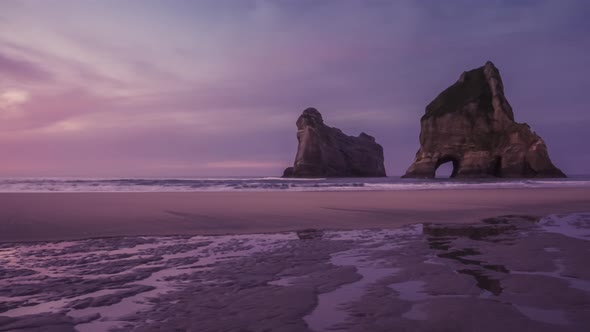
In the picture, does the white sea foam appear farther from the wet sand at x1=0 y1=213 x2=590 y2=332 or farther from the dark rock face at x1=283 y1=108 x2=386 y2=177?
the dark rock face at x1=283 y1=108 x2=386 y2=177

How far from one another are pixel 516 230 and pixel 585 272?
4.66m

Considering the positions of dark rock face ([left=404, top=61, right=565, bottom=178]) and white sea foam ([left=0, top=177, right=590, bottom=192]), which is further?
dark rock face ([left=404, top=61, right=565, bottom=178])

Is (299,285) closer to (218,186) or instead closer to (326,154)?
(218,186)

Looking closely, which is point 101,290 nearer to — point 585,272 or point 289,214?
point 585,272

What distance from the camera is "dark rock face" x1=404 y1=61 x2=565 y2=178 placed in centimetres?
6925

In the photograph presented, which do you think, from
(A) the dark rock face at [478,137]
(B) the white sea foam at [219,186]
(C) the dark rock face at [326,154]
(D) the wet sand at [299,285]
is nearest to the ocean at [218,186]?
(B) the white sea foam at [219,186]

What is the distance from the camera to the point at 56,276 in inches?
201

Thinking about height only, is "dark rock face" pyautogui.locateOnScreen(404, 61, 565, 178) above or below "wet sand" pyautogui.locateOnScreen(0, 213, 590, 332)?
above

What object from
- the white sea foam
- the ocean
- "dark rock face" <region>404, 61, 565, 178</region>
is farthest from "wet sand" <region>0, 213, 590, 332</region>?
"dark rock face" <region>404, 61, 565, 178</region>

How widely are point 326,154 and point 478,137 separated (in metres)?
42.5

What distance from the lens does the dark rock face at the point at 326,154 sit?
104750mm

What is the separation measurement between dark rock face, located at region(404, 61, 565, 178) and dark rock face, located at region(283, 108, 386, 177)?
28.9 metres

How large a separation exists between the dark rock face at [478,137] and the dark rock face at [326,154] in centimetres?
2889

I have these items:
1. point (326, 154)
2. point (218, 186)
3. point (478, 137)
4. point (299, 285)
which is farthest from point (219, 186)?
point (326, 154)
